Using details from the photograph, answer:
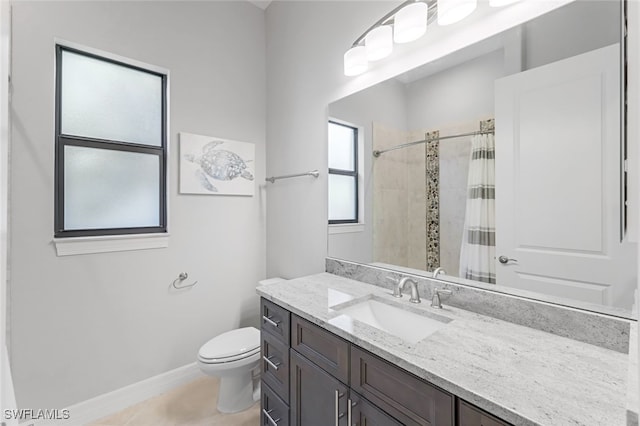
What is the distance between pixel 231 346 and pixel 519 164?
1.88 meters

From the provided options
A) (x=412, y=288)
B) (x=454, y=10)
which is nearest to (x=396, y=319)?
(x=412, y=288)

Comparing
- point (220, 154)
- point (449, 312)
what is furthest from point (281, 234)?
point (449, 312)

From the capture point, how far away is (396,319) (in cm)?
131

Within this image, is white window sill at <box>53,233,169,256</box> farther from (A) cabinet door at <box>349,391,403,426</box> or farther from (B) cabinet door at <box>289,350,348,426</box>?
(A) cabinet door at <box>349,391,403,426</box>

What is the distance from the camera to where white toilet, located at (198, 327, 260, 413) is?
1.75 meters

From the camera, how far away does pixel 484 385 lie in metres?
0.71

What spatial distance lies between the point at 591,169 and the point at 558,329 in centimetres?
56

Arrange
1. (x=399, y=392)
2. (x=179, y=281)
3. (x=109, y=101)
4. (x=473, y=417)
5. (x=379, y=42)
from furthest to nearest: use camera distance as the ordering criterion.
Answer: (x=179, y=281)
(x=109, y=101)
(x=379, y=42)
(x=399, y=392)
(x=473, y=417)

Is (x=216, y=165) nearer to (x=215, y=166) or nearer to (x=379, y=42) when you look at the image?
(x=215, y=166)

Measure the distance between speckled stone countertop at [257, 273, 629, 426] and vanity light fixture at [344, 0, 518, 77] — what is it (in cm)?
128

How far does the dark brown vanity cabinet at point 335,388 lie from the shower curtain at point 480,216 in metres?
0.63

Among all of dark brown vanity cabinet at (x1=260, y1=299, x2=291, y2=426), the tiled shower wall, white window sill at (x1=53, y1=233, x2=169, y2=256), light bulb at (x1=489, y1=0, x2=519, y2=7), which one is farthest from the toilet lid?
light bulb at (x1=489, y1=0, x2=519, y2=7)

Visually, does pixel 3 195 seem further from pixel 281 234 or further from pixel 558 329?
pixel 281 234

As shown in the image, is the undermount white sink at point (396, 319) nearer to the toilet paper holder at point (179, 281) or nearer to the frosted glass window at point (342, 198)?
the frosted glass window at point (342, 198)
